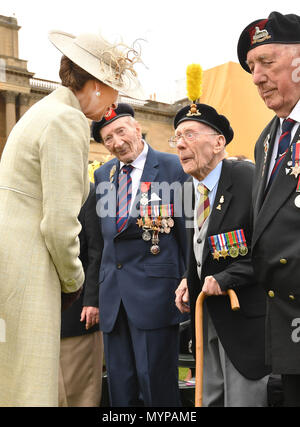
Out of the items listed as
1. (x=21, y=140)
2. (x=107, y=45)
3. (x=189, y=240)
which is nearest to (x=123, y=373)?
(x=189, y=240)

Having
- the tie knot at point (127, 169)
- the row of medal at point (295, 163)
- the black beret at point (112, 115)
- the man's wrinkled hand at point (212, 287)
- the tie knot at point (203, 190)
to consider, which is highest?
the row of medal at point (295, 163)

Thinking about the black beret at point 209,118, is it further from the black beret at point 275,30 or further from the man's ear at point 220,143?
the black beret at point 275,30

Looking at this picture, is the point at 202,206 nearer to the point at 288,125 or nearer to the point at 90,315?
the point at 288,125

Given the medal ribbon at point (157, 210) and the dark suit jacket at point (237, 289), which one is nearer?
the dark suit jacket at point (237, 289)

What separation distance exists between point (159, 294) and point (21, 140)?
54.9 inches

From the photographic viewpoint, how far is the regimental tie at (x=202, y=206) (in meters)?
3.04

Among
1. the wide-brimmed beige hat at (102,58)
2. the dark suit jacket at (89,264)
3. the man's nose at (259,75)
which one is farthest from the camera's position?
the dark suit jacket at (89,264)

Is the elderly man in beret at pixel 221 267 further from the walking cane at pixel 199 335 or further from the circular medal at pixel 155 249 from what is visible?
the circular medal at pixel 155 249

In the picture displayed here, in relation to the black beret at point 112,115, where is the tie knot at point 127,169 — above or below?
below

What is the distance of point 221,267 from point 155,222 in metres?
0.63

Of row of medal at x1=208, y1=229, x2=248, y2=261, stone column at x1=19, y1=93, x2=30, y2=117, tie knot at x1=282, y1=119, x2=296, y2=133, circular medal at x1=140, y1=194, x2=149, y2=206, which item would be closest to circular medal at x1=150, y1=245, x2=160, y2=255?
circular medal at x1=140, y1=194, x2=149, y2=206

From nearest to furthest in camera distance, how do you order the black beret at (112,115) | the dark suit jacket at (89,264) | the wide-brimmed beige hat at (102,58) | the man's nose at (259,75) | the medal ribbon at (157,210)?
the man's nose at (259,75) < the wide-brimmed beige hat at (102,58) < the medal ribbon at (157,210) < the black beret at (112,115) < the dark suit jacket at (89,264)

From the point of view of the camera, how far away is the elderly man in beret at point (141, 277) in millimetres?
3264

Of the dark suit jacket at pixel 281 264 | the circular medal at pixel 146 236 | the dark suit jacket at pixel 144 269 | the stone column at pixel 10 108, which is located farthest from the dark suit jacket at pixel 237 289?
the stone column at pixel 10 108
